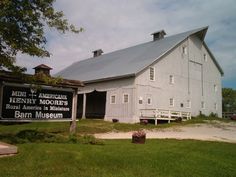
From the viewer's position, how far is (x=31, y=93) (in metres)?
12.9

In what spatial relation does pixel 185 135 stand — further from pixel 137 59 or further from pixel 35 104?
pixel 137 59

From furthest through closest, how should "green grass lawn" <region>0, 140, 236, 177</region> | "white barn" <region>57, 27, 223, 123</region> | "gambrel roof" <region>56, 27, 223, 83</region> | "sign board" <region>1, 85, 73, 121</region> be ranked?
"gambrel roof" <region>56, 27, 223, 83</region> → "white barn" <region>57, 27, 223, 123</region> → "sign board" <region>1, 85, 73, 121</region> → "green grass lawn" <region>0, 140, 236, 177</region>

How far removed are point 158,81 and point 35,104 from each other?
19.2 m

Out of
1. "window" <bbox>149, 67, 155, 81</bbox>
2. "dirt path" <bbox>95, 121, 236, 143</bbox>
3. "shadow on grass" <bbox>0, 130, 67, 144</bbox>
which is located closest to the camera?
"shadow on grass" <bbox>0, 130, 67, 144</bbox>

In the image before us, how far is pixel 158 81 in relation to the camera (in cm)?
3062

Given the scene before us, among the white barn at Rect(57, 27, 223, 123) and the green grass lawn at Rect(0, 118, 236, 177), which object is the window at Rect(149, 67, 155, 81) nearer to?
the white barn at Rect(57, 27, 223, 123)

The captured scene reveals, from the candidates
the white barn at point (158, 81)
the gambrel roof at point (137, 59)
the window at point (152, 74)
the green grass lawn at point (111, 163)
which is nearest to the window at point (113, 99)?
the white barn at point (158, 81)

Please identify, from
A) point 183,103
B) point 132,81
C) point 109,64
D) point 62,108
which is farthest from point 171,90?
point 62,108

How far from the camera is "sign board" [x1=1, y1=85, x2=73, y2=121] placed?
12.2 meters

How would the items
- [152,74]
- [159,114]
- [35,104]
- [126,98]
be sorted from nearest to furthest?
1. [35,104]
2. [159,114]
3. [126,98]
4. [152,74]

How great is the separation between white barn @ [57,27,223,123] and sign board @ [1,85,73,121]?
1422 centimetres

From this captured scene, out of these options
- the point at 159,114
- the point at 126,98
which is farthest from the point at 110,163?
the point at 126,98

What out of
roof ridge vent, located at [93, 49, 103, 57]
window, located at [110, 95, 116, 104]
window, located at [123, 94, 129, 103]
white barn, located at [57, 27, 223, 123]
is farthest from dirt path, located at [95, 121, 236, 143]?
roof ridge vent, located at [93, 49, 103, 57]

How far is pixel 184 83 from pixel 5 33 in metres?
26.0
